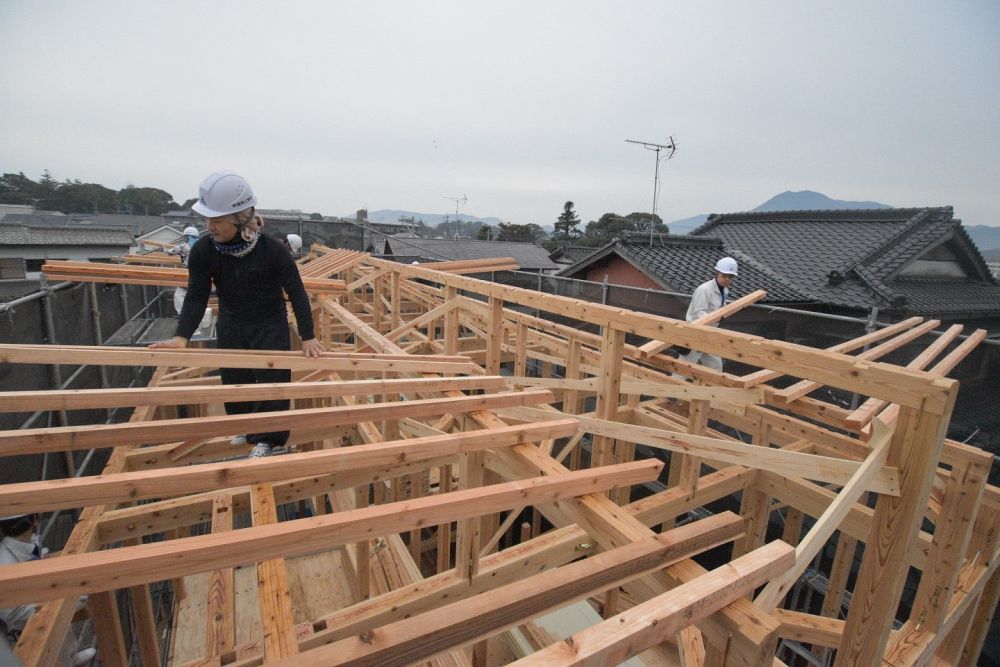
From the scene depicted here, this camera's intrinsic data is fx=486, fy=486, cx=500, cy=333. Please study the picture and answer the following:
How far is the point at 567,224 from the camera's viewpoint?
2221 inches

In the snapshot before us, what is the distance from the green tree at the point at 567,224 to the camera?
55.2 metres

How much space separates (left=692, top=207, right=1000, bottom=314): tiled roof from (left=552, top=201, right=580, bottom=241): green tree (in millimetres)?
39549

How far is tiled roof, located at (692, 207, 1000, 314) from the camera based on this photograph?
1169cm

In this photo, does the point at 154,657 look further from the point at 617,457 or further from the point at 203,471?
the point at 617,457

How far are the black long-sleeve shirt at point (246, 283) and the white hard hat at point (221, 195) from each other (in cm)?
33

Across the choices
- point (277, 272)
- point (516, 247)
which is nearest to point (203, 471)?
point (277, 272)

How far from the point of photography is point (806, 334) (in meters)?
7.76

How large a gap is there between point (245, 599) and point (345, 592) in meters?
1.09

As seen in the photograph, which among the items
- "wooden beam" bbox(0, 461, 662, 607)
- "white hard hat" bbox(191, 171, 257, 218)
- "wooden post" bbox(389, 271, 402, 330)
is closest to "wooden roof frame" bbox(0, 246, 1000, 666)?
"wooden beam" bbox(0, 461, 662, 607)

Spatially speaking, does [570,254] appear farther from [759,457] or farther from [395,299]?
[759,457]

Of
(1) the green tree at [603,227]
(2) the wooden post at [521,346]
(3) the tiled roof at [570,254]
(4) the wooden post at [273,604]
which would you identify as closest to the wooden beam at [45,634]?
(4) the wooden post at [273,604]

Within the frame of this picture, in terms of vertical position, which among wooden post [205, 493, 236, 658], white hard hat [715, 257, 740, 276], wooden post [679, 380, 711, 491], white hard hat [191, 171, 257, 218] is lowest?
wooden post [205, 493, 236, 658]

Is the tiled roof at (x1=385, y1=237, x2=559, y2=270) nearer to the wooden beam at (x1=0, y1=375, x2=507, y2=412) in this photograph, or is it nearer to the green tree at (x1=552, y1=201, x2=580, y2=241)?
the wooden beam at (x1=0, y1=375, x2=507, y2=412)

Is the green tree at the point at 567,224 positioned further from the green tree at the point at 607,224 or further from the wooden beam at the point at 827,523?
the wooden beam at the point at 827,523
